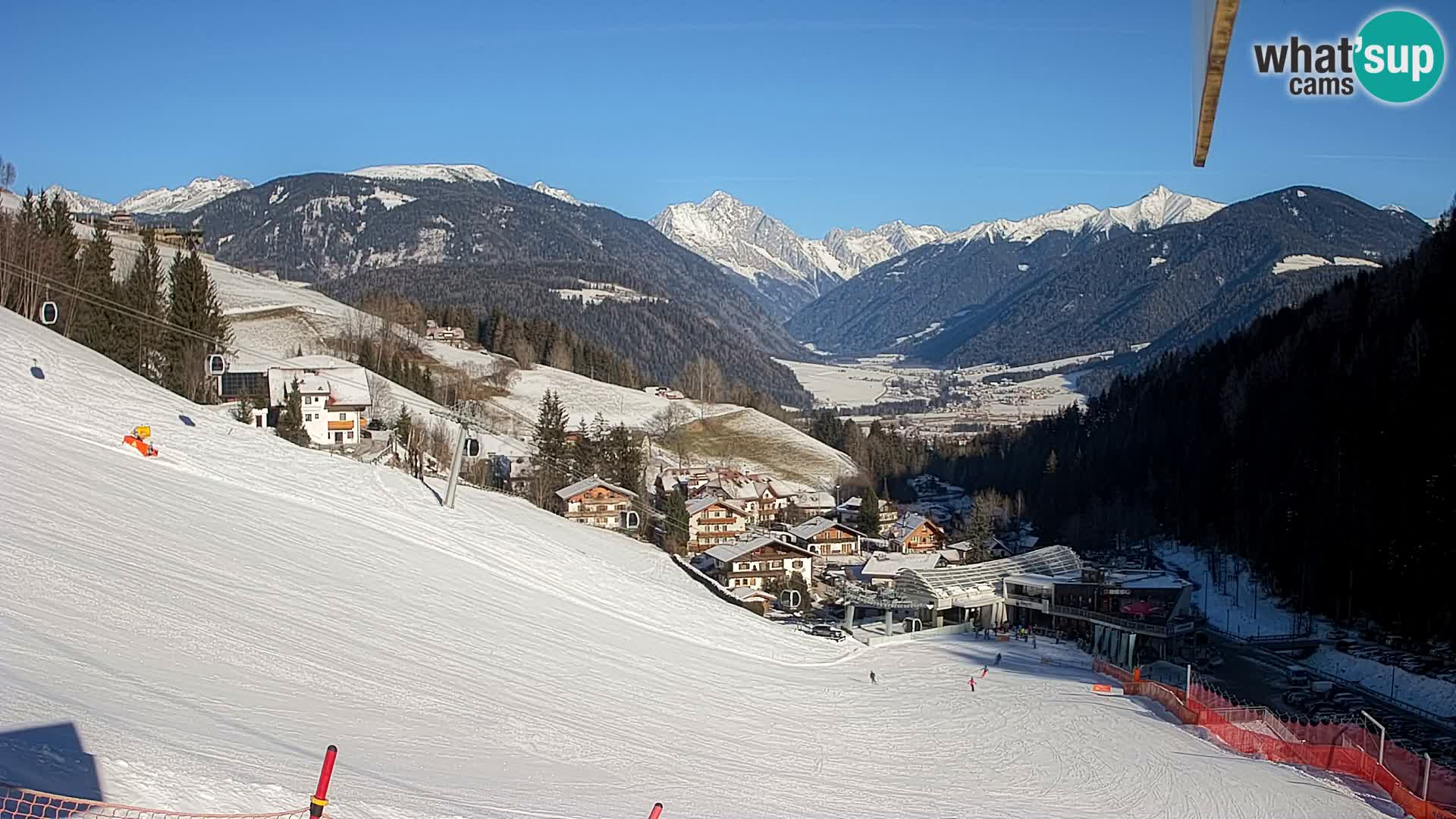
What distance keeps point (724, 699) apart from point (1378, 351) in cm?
5555

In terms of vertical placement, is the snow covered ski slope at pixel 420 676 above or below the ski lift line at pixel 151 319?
below

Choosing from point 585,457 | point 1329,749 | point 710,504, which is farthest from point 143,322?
point 1329,749

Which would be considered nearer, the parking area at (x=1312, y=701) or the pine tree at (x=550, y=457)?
the parking area at (x=1312, y=701)

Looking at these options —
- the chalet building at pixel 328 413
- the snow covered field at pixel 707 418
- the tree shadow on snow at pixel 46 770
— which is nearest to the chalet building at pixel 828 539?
the chalet building at pixel 328 413

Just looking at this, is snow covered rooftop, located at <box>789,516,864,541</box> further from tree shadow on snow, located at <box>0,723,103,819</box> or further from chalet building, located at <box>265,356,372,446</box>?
tree shadow on snow, located at <box>0,723,103,819</box>

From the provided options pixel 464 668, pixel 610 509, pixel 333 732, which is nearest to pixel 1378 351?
pixel 610 509

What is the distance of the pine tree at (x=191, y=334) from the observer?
46.5 m

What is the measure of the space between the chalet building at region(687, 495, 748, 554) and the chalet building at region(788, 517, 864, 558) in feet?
13.1

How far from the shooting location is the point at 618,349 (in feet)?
560

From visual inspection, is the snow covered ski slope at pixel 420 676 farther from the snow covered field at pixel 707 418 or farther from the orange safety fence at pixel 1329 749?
the snow covered field at pixel 707 418

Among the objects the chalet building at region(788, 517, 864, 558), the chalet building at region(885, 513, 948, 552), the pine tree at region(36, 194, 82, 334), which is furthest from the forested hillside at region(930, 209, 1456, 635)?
the pine tree at region(36, 194, 82, 334)

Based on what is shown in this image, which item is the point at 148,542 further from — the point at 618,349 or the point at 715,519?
the point at 618,349

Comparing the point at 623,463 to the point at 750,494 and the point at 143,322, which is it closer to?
the point at 750,494

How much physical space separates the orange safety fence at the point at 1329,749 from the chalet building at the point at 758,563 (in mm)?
28440
